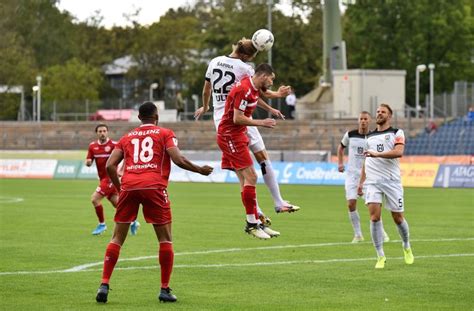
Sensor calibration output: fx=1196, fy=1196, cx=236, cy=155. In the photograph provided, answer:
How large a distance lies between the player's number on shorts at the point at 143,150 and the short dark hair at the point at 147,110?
0.31 m

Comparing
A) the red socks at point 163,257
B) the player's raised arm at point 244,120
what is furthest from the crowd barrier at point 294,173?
the red socks at point 163,257

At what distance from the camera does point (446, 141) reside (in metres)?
55.8

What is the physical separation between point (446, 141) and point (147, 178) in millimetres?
42670

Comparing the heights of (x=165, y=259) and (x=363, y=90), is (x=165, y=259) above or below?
below

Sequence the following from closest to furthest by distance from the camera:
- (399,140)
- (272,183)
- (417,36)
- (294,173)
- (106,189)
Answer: (272,183) < (399,140) < (106,189) < (294,173) < (417,36)

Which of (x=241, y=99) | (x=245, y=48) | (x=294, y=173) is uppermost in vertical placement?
(x=245, y=48)

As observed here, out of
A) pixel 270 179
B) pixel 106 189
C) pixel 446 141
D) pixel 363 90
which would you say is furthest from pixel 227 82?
pixel 363 90

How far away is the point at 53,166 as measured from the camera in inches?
2279

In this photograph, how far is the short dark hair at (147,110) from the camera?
14672 mm

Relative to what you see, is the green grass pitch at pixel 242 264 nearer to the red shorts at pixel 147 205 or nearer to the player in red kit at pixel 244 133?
the player in red kit at pixel 244 133

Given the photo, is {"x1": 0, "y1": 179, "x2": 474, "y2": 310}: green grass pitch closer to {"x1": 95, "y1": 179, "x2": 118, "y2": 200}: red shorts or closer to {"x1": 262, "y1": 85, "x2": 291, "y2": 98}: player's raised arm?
{"x1": 95, "y1": 179, "x2": 118, "y2": 200}: red shorts

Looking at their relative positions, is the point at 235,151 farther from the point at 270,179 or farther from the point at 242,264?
the point at 242,264

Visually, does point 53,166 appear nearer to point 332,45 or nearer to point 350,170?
point 332,45

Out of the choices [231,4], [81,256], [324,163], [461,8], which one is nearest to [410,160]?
[324,163]
